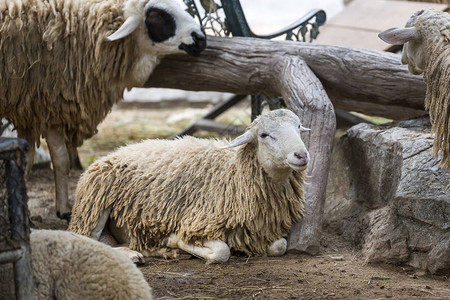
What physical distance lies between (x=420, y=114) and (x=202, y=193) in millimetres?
2331

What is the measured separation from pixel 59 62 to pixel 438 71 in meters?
3.12

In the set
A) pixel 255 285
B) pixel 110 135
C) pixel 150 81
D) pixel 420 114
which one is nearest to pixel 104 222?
pixel 255 285

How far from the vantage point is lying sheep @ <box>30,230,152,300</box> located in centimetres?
340

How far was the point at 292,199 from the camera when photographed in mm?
4996

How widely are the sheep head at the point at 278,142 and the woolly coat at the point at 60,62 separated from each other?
1672 millimetres

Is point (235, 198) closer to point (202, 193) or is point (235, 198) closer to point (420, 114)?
point (202, 193)

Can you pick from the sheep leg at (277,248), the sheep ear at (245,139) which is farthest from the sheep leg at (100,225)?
the sheep leg at (277,248)

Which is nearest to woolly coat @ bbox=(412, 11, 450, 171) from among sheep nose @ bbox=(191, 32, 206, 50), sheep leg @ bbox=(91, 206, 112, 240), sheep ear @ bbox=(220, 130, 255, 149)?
sheep ear @ bbox=(220, 130, 255, 149)

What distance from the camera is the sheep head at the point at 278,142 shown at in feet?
14.9

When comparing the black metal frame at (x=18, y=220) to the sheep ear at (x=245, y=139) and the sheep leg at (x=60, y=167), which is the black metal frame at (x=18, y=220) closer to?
the sheep ear at (x=245, y=139)

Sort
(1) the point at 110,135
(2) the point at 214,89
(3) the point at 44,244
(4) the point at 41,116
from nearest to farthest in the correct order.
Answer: (3) the point at 44,244, (4) the point at 41,116, (2) the point at 214,89, (1) the point at 110,135

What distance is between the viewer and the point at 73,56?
5793 mm

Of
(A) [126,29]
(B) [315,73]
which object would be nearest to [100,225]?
(A) [126,29]

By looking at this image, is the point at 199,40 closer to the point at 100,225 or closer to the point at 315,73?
the point at 315,73
